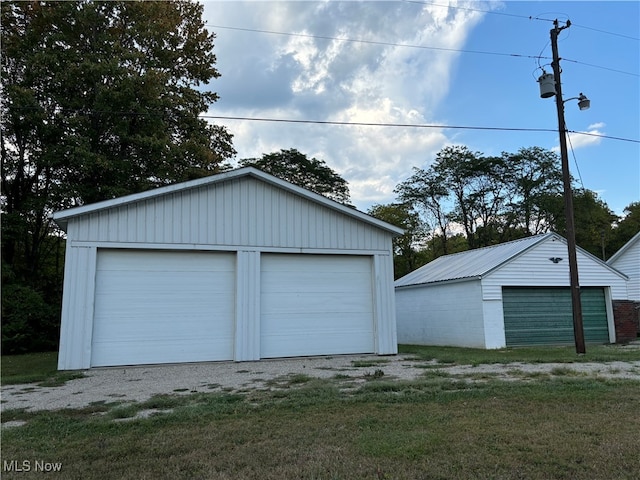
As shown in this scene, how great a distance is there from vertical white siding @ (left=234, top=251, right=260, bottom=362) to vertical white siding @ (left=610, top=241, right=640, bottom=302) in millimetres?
18059

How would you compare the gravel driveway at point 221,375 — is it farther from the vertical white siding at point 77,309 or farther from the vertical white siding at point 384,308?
the vertical white siding at point 384,308

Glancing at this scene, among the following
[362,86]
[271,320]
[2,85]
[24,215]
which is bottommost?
[271,320]

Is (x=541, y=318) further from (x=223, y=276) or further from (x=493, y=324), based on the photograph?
(x=223, y=276)

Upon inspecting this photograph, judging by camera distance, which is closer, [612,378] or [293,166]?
[612,378]

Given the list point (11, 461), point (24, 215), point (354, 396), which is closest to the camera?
point (11, 461)

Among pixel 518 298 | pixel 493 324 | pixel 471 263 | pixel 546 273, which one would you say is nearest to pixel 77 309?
pixel 493 324

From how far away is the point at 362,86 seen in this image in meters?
13.4

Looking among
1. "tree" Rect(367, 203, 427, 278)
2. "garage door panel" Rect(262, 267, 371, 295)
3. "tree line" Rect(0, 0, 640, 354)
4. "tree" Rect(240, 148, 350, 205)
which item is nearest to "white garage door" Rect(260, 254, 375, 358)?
"garage door panel" Rect(262, 267, 371, 295)

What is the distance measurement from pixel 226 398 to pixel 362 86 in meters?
10.3

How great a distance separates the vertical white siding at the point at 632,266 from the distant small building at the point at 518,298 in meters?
5.18

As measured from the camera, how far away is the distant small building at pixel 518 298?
47.7 feet

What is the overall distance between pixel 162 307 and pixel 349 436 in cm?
726

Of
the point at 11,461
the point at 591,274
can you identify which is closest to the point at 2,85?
the point at 11,461

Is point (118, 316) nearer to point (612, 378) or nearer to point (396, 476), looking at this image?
A: point (396, 476)
